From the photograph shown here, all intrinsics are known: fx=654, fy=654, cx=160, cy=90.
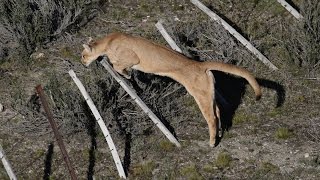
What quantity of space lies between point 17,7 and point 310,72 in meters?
5.99

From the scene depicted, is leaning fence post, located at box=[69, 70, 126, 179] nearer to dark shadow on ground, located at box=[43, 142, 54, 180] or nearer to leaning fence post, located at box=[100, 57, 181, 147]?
leaning fence post, located at box=[100, 57, 181, 147]

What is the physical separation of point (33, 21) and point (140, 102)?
454 cm

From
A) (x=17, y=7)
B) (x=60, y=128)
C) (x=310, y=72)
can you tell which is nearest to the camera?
(x=60, y=128)

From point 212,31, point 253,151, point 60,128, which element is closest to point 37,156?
point 60,128

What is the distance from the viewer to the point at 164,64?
971cm

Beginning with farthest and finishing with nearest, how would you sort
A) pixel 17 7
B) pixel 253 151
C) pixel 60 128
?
pixel 17 7 → pixel 60 128 → pixel 253 151

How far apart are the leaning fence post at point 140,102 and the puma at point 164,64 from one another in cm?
23

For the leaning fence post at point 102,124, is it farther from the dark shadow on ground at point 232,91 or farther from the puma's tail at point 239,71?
the dark shadow on ground at point 232,91

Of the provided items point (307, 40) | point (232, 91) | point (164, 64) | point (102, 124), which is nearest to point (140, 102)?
point (164, 64)

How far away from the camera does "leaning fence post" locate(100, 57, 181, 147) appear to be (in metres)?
9.66

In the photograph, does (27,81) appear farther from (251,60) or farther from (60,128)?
(251,60)

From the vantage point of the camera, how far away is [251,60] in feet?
40.1

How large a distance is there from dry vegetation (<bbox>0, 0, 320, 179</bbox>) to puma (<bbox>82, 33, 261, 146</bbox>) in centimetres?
91

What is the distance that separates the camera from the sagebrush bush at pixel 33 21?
43.2ft
